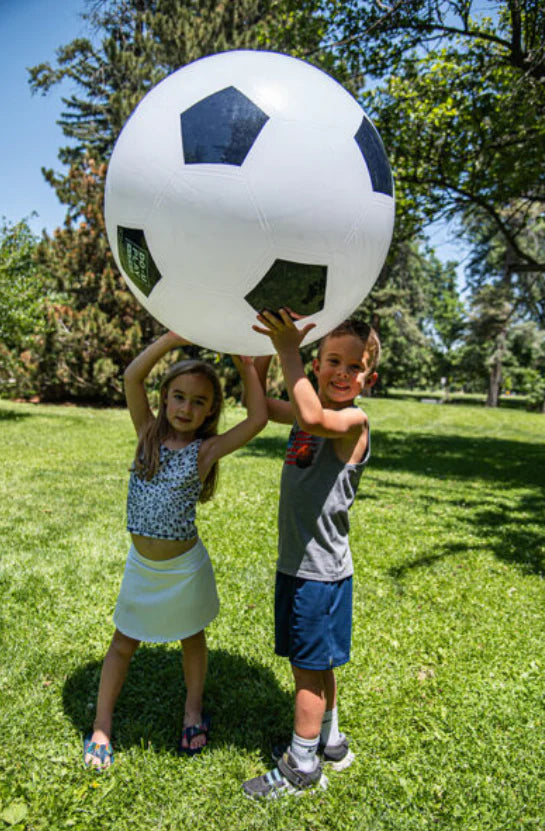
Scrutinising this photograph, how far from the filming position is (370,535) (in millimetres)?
5621

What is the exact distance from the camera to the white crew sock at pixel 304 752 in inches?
84.8

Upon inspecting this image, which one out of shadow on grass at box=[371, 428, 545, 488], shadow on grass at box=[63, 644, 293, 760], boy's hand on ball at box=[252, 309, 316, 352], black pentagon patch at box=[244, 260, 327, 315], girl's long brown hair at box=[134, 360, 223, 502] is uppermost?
black pentagon patch at box=[244, 260, 327, 315]

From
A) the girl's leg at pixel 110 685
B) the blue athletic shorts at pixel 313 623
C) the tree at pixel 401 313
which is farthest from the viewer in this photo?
the tree at pixel 401 313

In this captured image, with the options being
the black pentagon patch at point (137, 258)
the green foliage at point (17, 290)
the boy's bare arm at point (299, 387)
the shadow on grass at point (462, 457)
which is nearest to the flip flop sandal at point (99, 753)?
the boy's bare arm at point (299, 387)

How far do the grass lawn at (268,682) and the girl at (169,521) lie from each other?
0.70 feet

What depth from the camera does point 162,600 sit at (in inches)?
91.3

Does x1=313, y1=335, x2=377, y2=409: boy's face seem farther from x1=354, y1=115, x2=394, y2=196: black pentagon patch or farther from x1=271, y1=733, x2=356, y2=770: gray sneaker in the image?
x1=271, y1=733, x2=356, y2=770: gray sneaker

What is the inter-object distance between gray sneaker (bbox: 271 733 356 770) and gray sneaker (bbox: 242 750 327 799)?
0.14 meters

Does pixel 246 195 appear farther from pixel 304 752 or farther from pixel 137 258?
pixel 304 752

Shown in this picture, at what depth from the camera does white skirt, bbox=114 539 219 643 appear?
231 cm

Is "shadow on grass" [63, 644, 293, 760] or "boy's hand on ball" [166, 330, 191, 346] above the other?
"boy's hand on ball" [166, 330, 191, 346]

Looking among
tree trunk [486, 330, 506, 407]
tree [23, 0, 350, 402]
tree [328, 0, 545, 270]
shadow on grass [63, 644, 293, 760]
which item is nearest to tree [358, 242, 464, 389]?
tree trunk [486, 330, 506, 407]

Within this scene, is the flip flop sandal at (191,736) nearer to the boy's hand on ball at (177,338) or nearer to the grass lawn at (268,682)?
the grass lawn at (268,682)

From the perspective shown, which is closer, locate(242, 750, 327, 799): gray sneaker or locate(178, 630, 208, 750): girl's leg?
locate(242, 750, 327, 799): gray sneaker
